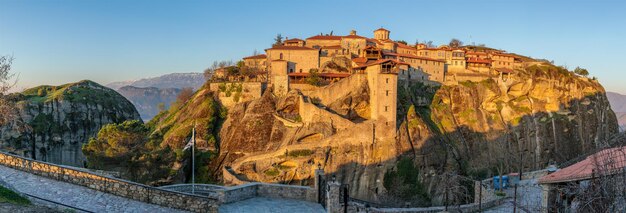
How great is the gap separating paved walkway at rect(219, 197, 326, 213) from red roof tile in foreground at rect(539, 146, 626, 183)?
7402mm

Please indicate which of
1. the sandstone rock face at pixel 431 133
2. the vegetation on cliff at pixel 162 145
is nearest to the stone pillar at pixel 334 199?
the sandstone rock face at pixel 431 133

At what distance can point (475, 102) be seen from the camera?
200 feet

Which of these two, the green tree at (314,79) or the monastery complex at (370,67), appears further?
the green tree at (314,79)

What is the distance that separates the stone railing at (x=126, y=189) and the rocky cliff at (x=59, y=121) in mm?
42578

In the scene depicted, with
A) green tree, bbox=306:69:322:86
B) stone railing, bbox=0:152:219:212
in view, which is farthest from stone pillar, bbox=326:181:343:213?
green tree, bbox=306:69:322:86

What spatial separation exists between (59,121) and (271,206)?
172 feet

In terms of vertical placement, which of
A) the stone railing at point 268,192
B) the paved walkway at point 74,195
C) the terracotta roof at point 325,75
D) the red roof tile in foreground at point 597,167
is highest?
the terracotta roof at point 325,75

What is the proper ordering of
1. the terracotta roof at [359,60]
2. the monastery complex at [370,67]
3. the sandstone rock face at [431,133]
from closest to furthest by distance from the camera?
the sandstone rock face at [431,133] → the monastery complex at [370,67] → the terracotta roof at [359,60]

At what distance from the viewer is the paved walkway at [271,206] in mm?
14137

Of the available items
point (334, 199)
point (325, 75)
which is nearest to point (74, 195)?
point (334, 199)

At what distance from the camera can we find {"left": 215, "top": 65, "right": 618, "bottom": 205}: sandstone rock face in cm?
4631

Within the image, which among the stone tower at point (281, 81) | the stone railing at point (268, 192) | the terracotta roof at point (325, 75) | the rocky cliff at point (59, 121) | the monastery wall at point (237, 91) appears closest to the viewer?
the stone railing at point (268, 192)

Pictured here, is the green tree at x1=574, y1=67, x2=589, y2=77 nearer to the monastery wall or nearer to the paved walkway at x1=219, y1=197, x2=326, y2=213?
the monastery wall

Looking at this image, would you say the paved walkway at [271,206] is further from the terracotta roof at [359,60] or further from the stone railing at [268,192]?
the terracotta roof at [359,60]
